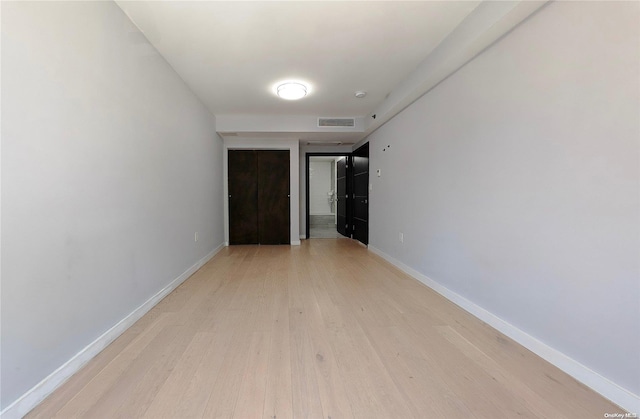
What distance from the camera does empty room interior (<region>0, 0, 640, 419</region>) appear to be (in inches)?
48.9

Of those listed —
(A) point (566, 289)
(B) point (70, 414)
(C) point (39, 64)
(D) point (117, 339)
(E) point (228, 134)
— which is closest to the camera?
(B) point (70, 414)

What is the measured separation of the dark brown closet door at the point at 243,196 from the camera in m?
5.45

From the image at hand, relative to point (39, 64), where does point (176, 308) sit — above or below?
below

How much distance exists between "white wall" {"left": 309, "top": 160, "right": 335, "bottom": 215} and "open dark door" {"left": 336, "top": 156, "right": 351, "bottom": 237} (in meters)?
3.13

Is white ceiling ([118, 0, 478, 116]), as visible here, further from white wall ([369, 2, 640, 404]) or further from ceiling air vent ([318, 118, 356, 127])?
ceiling air vent ([318, 118, 356, 127])

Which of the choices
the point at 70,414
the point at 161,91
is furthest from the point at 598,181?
the point at 161,91

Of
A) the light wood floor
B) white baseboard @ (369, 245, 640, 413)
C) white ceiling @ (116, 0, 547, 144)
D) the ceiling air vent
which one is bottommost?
the light wood floor

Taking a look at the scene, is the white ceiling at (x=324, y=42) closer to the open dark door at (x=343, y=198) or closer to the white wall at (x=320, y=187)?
the open dark door at (x=343, y=198)

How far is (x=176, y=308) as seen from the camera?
2355mm

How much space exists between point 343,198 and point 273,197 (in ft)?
6.82

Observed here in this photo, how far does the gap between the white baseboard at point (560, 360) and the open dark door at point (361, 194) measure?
288cm

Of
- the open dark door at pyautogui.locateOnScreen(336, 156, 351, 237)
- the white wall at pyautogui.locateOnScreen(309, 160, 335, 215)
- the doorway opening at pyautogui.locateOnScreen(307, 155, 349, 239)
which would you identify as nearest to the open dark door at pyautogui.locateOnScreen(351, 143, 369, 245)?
the open dark door at pyautogui.locateOnScreen(336, 156, 351, 237)

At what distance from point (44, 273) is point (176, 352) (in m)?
0.83

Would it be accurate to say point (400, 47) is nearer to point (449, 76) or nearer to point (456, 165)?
point (449, 76)
